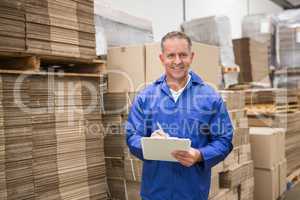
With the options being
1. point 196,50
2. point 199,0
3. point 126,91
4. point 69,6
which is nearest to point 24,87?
point 69,6

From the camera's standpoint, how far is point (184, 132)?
2.52 metres

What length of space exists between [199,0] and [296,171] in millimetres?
3528

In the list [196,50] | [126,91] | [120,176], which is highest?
[196,50]

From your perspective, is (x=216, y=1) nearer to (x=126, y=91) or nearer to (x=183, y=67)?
(x=126, y=91)

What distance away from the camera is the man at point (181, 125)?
2492 mm

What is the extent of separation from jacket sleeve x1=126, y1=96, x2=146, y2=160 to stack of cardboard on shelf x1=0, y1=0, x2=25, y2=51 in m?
1.04

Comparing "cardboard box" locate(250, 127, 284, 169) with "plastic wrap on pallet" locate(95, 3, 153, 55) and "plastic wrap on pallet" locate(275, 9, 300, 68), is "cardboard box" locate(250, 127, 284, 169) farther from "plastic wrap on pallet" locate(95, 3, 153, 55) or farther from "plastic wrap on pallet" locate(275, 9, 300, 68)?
"plastic wrap on pallet" locate(275, 9, 300, 68)

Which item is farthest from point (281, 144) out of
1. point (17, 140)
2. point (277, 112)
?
point (17, 140)

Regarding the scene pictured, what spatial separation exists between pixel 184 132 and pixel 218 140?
24 cm

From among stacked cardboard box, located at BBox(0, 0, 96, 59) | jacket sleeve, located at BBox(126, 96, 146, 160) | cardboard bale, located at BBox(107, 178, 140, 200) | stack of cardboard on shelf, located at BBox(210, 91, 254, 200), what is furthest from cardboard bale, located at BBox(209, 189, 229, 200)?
stacked cardboard box, located at BBox(0, 0, 96, 59)

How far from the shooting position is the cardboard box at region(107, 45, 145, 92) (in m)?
3.72

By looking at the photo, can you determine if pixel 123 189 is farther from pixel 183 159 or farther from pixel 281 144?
pixel 281 144

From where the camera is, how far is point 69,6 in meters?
3.26

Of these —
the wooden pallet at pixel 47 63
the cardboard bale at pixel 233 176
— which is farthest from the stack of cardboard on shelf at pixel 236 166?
the wooden pallet at pixel 47 63
